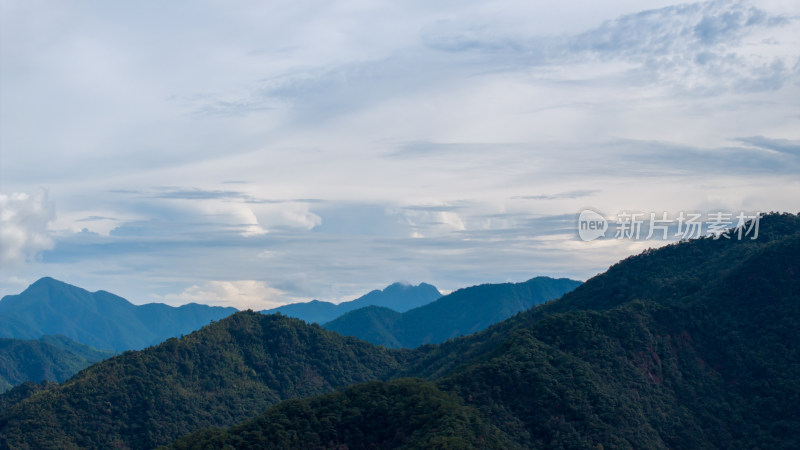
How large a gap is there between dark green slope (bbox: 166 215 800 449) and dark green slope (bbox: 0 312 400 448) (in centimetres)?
4519

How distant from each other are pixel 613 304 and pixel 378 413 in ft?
169

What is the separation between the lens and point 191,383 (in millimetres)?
121375

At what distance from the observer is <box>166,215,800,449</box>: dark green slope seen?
218 ft

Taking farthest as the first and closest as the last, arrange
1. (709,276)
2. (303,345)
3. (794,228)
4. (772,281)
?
(303,345) → (794,228) → (709,276) → (772,281)

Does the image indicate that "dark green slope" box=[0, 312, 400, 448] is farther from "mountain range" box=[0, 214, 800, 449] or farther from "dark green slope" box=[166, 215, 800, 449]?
"dark green slope" box=[166, 215, 800, 449]

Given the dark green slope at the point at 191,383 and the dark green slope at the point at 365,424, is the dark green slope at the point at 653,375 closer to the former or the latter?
the dark green slope at the point at 365,424

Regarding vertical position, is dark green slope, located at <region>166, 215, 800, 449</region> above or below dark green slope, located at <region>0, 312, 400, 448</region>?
above

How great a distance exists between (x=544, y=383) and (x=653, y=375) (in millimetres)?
17437

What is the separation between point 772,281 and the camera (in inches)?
3501

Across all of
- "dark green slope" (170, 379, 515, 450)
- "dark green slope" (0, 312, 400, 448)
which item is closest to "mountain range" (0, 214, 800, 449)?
"dark green slope" (170, 379, 515, 450)

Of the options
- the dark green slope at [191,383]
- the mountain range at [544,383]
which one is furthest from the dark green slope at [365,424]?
the dark green slope at [191,383]

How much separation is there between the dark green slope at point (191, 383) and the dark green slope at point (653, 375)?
45.2 meters

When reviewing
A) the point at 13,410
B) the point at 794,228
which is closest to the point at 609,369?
the point at 794,228

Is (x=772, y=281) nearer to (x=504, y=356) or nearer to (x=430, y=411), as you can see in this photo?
(x=504, y=356)
